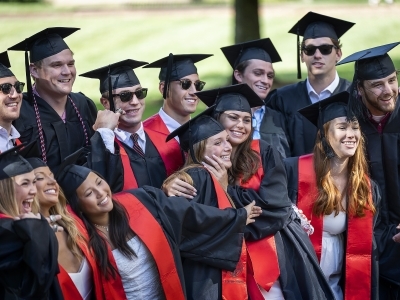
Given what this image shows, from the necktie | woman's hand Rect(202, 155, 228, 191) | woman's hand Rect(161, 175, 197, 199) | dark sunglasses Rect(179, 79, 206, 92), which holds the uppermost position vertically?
dark sunglasses Rect(179, 79, 206, 92)

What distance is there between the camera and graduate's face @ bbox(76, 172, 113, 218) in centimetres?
540

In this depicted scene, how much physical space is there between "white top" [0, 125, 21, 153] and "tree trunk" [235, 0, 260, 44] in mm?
9058

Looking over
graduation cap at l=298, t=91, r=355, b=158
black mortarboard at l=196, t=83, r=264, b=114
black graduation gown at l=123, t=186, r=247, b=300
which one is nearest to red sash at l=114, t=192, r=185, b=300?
black graduation gown at l=123, t=186, r=247, b=300

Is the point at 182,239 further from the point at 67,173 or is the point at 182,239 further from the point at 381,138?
the point at 381,138

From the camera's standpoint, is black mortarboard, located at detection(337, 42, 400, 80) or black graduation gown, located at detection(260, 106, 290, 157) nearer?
black mortarboard, located at detection(337, 42, 400, 80)

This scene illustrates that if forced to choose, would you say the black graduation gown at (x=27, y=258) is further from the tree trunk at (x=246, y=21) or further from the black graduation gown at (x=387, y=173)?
the tree trunk at (x=246, y=21)

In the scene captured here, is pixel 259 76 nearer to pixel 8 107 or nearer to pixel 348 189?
pixel 348 189

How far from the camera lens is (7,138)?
6.02 metres

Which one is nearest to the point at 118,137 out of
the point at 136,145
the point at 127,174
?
the point at 136,145

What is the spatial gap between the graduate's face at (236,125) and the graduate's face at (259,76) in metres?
1.00

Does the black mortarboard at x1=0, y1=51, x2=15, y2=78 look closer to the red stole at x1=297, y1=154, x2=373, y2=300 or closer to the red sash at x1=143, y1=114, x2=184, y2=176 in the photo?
the red sash at x1=143, y1=114, x2=184, y2=176

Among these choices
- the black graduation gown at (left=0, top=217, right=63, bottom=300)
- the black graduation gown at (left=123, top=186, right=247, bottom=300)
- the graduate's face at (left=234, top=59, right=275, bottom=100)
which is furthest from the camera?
the graduate's face at (left=234, top=59, right=275, bottom=100)

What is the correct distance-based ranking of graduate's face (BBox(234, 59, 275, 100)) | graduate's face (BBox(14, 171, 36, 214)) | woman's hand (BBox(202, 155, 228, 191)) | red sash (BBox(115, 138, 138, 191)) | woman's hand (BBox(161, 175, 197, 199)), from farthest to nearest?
graduate's face (BBox(234, 59, 275, 100)), red sash (BBox(115, 138, 138, 191)), woman's hand (BBox(202, 155, 228, 191)), woman's hand (BBox(161, 175, 197, 199)), graduate's face (BBox(14, 171, 36, 214))

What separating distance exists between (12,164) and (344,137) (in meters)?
2.66
